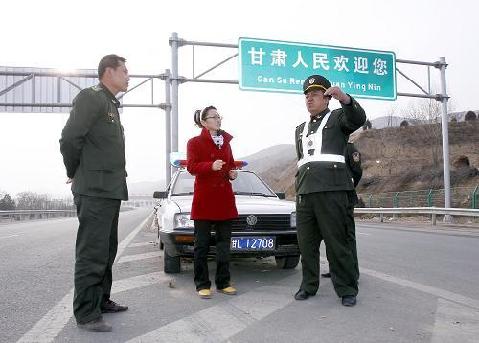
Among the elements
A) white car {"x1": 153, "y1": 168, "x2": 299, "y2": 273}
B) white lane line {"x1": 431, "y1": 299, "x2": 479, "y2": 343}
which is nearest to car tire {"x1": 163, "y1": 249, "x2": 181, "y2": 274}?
white car {"x1": 153, "y1": 168, "x2": 299, "y2": 273}

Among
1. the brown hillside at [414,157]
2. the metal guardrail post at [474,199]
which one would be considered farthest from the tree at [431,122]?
the metal guardrail post at [474,199]

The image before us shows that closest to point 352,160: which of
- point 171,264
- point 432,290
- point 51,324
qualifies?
point 432,290

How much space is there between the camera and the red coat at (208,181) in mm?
4898

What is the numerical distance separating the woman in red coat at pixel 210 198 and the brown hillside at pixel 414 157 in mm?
33843

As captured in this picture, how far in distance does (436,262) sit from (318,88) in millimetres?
4167

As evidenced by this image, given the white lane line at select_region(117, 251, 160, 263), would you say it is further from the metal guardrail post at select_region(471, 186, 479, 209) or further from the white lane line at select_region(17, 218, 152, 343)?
the metal guardrail post at select_region(471, 186, 479, 209)

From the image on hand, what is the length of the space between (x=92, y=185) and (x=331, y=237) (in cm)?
222

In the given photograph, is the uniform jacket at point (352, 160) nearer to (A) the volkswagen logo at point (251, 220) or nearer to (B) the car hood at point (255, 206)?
(B) the car hood at point (255, 206)

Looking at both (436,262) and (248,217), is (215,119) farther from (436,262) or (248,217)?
(436,262)

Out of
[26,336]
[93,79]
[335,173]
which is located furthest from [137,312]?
[93,79]

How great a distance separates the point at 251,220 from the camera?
5.62 meters

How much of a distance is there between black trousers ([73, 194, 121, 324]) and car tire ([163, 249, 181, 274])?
2249mm

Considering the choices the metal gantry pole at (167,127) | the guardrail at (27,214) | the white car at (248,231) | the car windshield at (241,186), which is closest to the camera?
the white car at (248,231)

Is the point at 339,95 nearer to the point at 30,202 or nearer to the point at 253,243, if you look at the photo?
the point at 253,243
